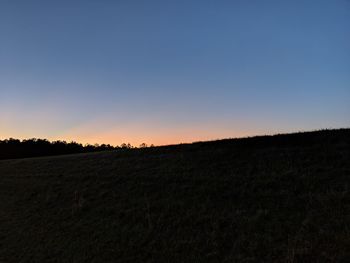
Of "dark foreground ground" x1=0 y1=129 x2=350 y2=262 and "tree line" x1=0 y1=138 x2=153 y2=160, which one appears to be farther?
"tree line" x1=0 y1=138 x2=153 y2=160

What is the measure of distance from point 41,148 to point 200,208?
275 ft

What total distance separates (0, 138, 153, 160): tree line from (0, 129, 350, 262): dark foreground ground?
58.7m

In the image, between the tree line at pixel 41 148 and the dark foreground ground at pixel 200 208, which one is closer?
the dark foreground ground at pixel 200 208

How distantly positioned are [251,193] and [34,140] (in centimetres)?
9192

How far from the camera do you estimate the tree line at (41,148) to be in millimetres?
89438

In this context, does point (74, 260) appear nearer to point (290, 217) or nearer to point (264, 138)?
point (290, 217)

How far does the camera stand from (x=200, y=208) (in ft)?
63.4

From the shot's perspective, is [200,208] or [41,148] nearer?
[200,208]

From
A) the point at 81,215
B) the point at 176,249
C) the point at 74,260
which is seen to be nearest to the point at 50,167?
the point at 81,215

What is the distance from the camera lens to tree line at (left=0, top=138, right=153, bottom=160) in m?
89.4

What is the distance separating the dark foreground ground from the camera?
1477 cm

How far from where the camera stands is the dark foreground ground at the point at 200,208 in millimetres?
14773

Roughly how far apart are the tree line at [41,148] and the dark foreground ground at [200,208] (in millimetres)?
58673

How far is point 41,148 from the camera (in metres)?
97.8
